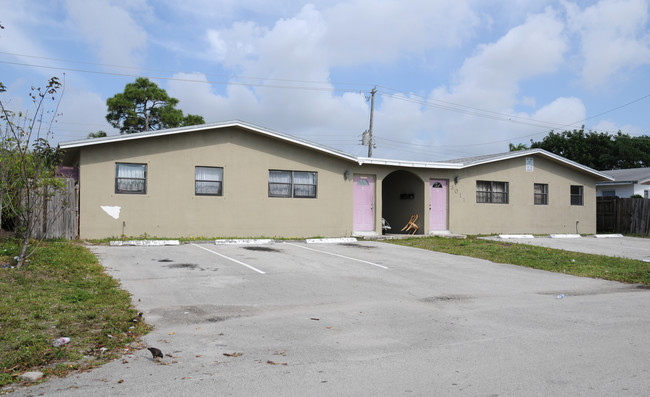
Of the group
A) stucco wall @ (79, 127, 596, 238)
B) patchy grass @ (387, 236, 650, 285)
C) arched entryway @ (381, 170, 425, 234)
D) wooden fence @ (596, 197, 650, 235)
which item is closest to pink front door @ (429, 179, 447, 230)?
stucco wall @ (79, 127, 596, 238)

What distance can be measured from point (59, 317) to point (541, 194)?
22.4 meters

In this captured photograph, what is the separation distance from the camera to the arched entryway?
21.8 m

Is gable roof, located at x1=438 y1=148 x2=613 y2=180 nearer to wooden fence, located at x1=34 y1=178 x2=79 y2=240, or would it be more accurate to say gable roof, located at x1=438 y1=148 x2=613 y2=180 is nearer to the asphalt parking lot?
the asphalt parking lot

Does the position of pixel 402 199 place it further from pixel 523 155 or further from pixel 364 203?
pixel 523 155

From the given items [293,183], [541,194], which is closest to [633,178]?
[541,194]

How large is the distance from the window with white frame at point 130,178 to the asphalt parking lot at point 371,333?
4.88 meters

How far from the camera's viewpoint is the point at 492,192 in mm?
22969

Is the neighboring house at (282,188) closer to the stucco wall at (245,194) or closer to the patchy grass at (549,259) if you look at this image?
the stucco wall at (245,194)

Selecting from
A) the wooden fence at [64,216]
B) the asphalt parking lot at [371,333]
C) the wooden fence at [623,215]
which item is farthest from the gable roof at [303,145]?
the asphalt parking lot at [371,333]

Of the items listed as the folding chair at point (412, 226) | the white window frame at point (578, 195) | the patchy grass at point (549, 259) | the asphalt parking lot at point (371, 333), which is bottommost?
the asphalt parking lot at point (371, 333)

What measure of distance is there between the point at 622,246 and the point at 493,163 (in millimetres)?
6185

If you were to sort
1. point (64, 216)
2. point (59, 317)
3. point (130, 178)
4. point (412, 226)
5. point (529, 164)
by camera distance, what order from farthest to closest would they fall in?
point (529, 164)
point (412, 226)
point (130, 178)
point (64, 216)
point (59, 317)

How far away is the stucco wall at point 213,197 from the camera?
16156 millimetres

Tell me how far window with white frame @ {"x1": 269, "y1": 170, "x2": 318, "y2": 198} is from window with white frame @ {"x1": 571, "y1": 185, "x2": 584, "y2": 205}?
14.0 m
